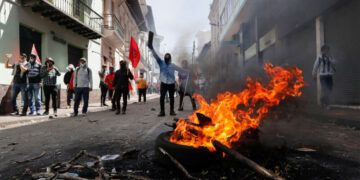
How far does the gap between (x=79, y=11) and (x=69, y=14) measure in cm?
252

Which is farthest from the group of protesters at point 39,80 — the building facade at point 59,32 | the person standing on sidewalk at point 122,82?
the person standing on sidewalk at point 122,82

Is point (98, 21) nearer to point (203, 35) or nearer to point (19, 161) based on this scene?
point (19, 161)

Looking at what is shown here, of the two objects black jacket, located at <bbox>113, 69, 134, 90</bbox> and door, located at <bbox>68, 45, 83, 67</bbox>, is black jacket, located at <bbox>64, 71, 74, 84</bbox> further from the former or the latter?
door, located at <bbox>68, 45, 83, 67</bbox>

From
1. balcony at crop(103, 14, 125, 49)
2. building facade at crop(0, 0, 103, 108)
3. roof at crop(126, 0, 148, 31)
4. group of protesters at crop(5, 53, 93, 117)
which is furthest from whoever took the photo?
roof at crop(126, 0, 148, 31)

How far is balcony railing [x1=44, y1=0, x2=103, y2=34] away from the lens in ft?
37.9

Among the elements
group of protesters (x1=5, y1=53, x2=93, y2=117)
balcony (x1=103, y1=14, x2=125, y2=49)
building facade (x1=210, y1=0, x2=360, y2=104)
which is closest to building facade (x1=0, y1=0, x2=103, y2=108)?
group of protesters (x1=5, y1=53, x2=93, y2=117)

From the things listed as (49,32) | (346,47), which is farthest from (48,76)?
(346,47)

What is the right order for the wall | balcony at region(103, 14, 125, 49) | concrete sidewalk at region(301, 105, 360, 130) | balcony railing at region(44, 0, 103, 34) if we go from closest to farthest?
concrete sidewalk at region(301, 105, 360, 130) → the wall → balcony railing at region(44, 0, 103, 34) → balcony at region(103, 14, 125, 49)

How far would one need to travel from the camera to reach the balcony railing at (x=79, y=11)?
37.9 ft

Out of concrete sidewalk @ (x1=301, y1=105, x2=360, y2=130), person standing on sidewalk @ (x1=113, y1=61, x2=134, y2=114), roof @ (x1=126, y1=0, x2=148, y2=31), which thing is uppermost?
roof @ (x1=126, y1=0, x2=148, y2=31)

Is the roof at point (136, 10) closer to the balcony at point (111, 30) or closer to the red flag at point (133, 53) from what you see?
the balcony at point (111, 30)

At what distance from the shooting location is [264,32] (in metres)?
14.2

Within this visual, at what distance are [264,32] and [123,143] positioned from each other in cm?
1326

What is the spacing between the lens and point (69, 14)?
37.2 feet
